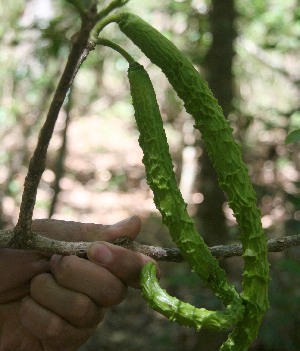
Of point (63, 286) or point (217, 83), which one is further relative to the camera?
point (217, 83)

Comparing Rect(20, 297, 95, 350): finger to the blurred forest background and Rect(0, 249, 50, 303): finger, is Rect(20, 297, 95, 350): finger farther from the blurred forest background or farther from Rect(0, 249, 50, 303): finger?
the blurred forest background

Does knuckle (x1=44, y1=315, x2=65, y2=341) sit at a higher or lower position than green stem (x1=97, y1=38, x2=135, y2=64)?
lower

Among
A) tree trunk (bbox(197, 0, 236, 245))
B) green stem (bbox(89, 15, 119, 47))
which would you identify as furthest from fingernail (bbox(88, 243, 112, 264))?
tree trunk (bbox(197, 0, 236, 245))

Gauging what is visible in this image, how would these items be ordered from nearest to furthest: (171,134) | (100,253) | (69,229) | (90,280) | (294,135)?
1. (294,135)
2. (100,253)
3. (90,280)
4. (69,229)
5. (171,134)

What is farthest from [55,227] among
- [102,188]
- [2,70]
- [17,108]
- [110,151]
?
[110,151]

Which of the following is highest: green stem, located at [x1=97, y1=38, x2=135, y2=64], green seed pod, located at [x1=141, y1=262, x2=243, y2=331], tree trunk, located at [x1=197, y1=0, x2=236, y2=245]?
tree trunk, located at [x1=197, y1=0, x2=236, y2=245]

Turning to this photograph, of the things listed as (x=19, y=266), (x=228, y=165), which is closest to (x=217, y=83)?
(x=19, y=266)

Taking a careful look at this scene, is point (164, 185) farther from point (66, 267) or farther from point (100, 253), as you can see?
point (66, 267)

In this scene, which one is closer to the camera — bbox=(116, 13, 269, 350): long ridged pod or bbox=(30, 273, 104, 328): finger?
bbox=(116, 13, 269, 350): long ridged pod
